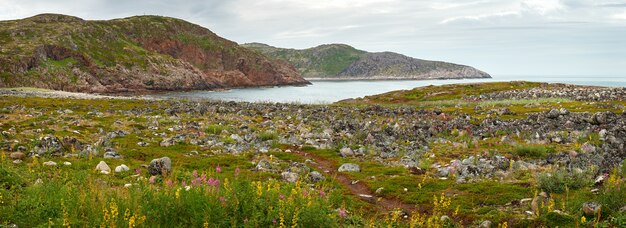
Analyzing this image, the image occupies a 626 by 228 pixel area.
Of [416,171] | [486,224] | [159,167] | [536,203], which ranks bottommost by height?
[416,171]

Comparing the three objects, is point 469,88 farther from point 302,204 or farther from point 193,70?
point 193,70

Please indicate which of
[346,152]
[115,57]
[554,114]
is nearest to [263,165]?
[346,152]

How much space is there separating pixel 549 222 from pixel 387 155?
31.0 feet

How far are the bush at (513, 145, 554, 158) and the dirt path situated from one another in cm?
753

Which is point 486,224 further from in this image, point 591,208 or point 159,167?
point 159,167

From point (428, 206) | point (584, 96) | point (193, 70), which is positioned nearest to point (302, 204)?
point (428, 206)

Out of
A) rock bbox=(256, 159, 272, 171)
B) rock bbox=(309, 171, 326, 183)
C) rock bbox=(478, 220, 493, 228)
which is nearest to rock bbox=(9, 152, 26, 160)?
rock bbox=(256, 159, 272, 171)

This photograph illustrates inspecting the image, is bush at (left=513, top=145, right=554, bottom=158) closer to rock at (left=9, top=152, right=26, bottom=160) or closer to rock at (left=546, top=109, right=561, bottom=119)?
rock at (left=546, top=109, right=561, bottom=119)

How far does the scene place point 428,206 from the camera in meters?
10.8

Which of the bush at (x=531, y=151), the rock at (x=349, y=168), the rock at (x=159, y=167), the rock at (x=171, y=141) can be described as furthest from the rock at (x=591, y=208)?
the rock at (x=171, y=141)

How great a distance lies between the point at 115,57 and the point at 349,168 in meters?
134

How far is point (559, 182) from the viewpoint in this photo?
1121cm

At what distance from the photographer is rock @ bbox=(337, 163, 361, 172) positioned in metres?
15.1

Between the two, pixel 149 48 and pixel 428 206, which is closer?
pixel 428 206
